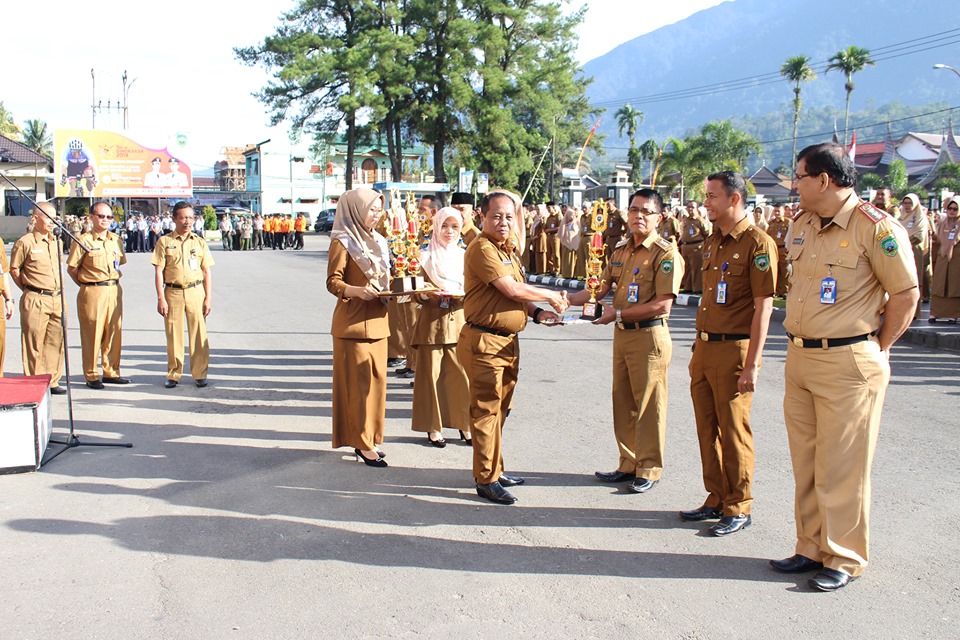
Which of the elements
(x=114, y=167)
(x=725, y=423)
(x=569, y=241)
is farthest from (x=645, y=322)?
(x=114, y=167)

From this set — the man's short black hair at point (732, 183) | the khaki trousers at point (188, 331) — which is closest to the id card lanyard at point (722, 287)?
the man's short black hair at point (732, 183)

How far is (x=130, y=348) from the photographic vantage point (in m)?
11.5

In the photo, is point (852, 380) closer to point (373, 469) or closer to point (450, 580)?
point (450, 580)

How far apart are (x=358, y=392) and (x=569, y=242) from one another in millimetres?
13707

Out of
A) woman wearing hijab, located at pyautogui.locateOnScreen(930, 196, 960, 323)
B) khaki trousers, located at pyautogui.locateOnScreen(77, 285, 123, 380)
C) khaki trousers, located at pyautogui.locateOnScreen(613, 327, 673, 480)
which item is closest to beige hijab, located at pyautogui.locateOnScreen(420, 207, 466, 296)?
khaki trousers, located at pyautogui.locateOnScreen(613, 327, 673, 480)

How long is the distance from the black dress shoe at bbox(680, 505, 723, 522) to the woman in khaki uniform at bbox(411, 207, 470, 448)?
2.28 metres

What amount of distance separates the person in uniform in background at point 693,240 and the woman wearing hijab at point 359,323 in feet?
41.7

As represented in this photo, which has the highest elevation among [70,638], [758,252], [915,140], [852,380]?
[915,140]

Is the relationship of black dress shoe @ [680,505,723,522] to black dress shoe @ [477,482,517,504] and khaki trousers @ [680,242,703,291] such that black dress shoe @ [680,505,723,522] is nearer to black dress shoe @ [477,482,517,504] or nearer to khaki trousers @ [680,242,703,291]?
black dress shoe @ [477,482,517,504]

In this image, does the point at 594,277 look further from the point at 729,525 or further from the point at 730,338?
the point at 729,525

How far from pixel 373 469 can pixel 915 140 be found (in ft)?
328

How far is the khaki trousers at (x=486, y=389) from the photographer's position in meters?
5.18

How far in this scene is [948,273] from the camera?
12516 millimetres

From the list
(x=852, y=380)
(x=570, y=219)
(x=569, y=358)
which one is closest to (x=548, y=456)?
(x=852, y=380)
